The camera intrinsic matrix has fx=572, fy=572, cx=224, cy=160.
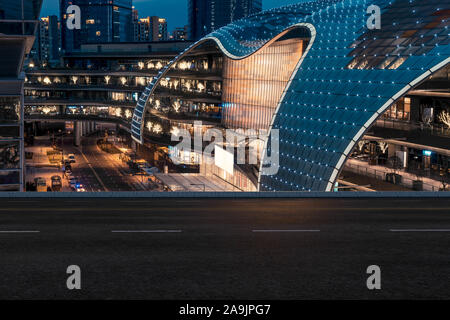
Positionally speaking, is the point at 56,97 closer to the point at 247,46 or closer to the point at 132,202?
the point at 247,46

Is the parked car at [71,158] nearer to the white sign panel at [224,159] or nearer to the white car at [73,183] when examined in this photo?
the white car at [73,183]

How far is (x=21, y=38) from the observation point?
92.3 ft

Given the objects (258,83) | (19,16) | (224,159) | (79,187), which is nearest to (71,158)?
(79,187)

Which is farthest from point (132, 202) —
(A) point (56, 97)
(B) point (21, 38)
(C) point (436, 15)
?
(A) point (56, 97)

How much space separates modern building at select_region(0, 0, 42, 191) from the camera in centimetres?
2686

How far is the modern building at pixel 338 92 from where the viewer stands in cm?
4166

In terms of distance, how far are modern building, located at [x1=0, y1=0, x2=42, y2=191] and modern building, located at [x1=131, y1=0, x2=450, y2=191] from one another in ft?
73.4

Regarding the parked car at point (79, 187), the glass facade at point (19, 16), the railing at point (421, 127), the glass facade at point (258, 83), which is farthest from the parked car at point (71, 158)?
the glass facade at point (19, 16)

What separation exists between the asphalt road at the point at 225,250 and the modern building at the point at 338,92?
20802 mm

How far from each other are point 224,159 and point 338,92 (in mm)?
30877

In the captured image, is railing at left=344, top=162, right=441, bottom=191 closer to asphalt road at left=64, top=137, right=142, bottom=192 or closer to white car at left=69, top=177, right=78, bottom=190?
asphalt road at left=64, top=137, right=142, bottom=192

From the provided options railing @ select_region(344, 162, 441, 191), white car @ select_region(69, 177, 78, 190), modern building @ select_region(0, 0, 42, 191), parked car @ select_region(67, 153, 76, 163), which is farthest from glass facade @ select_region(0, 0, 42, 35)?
parked car @ select_region(67, 153, 76, 163)

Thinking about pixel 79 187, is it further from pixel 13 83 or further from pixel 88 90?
pixel 88 90
